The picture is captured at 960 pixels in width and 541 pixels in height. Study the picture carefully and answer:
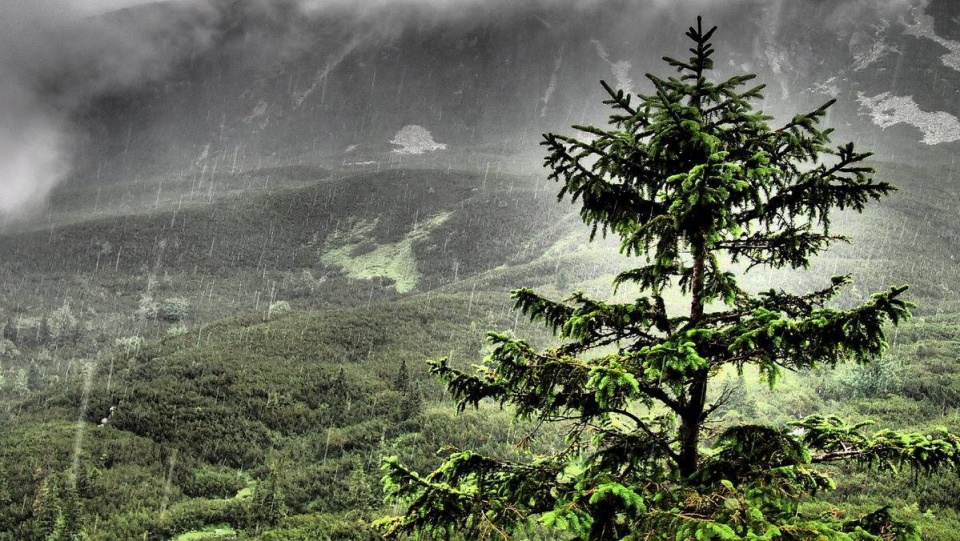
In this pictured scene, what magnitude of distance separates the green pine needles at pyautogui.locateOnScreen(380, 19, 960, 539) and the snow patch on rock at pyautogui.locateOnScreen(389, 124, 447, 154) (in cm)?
16463

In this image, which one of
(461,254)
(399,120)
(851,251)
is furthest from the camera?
(399,120)

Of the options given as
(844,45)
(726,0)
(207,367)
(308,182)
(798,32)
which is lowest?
(207,367)

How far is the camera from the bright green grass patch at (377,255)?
6819 centimetres

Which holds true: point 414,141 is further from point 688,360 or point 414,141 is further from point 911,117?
point 688,360

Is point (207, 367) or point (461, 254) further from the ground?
point (461, 254)

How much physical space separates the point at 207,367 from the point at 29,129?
24028 cm

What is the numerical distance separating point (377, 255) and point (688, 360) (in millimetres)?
74248

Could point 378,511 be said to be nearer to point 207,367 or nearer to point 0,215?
point 207,367

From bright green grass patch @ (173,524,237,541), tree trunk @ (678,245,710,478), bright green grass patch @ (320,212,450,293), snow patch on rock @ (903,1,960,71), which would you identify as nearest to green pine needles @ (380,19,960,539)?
tree trunk @ (678,245,710,478)

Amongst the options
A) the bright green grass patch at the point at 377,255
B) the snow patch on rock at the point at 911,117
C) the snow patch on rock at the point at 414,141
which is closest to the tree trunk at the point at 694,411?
the bright green grass patch at the point at 377,255

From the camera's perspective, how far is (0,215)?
127 m

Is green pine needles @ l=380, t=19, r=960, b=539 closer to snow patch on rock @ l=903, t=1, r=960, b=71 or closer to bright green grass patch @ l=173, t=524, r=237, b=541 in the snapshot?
bright green grass patch @ l=173, t=524, r=237, b=541

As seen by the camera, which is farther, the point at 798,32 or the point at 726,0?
the point at 726,0

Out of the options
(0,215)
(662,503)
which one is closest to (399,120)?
(0,215)
